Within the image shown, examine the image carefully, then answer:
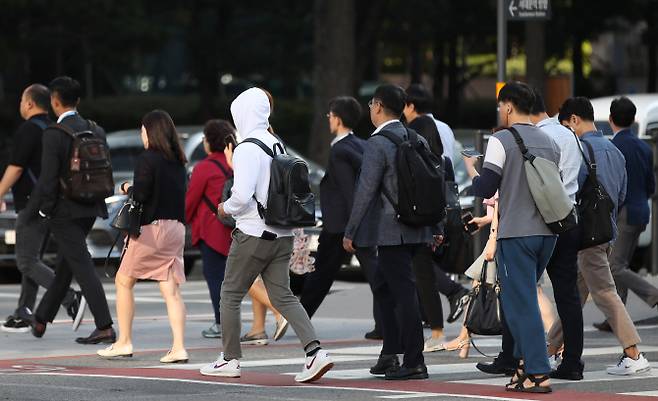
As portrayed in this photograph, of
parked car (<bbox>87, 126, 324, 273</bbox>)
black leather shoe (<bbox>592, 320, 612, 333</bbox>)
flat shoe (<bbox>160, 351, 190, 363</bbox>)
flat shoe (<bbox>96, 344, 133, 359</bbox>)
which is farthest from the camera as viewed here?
parked car (<bbox>87, 126, 324, 273</bbox>)

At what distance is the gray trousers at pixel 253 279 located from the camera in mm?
10000

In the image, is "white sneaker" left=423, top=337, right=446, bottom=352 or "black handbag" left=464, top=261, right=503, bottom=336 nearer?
"black handbag" left=464, top=261, right=503, bottom=336

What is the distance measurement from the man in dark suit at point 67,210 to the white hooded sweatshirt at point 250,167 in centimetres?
247

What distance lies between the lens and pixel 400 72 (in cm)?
7031

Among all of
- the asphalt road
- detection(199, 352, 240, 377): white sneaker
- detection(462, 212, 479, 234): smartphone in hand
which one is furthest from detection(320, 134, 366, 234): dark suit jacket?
detection(199, 352, 240, 377): white sneaker

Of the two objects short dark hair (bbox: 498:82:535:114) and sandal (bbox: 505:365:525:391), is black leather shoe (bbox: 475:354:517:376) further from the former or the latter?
short dark hair (bbox: 498:82:535:114)

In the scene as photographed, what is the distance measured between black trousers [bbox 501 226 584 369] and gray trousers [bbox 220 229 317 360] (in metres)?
1.26

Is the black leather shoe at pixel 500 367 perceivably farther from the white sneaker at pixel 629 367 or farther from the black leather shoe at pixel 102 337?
the black leather shoe at pixel 102 337

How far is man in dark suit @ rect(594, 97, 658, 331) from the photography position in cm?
1273

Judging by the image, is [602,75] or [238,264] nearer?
[238,264]

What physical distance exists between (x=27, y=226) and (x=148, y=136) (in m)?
2.19

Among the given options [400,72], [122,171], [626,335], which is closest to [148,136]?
[626,335]

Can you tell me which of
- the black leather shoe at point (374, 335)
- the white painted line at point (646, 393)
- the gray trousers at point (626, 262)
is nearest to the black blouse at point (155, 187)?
the black leather shoe at point (374, 335)

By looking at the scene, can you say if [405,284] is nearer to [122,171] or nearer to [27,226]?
[27,226]
